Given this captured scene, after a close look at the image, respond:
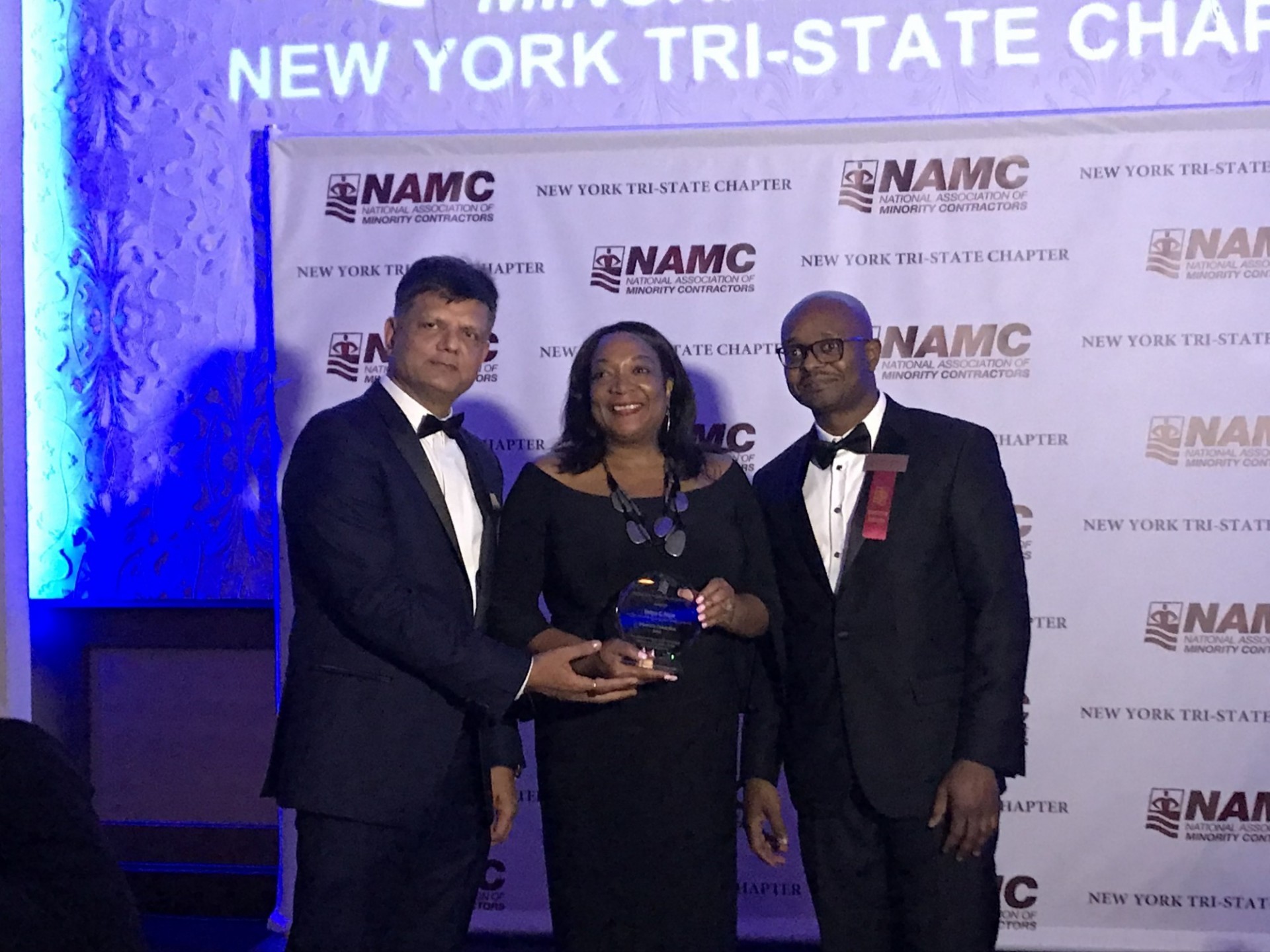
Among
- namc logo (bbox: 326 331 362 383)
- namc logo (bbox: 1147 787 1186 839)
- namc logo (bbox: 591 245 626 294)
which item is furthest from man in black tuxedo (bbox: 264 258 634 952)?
namc logo (bbox: 1147 787 1186 839)

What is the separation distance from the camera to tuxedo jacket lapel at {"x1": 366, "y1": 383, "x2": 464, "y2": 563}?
2504 millimetres

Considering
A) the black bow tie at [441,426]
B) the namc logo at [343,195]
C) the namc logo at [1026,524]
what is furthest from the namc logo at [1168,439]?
the namc logo at [343,195]

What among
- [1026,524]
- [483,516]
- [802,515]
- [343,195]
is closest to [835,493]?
[802,515]

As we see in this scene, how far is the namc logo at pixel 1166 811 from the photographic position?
12.2 feet

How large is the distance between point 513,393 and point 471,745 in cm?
163

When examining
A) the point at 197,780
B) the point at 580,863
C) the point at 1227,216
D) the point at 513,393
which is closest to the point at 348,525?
the point at 580,863

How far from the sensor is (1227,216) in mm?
3676

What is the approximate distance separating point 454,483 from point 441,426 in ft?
0.46

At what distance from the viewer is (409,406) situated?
257 cm

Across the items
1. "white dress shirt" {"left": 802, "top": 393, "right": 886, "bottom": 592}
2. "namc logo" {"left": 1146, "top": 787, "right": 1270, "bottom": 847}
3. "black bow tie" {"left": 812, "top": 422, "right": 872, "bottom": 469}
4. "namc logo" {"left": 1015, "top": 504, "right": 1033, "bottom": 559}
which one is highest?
"black bow tie" {"left": 812, "top": 422, "right": 872, "bottom": 469}

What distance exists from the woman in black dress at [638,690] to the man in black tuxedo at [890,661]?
0.13 meters

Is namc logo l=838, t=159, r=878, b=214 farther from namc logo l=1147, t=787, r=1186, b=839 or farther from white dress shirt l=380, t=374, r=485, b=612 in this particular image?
namc logo l=1147, t=787, r=1186, b=839

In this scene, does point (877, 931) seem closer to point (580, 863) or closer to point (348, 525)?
point (580, 863)

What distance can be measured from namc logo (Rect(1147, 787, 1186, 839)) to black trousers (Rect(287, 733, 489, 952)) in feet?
7.37
